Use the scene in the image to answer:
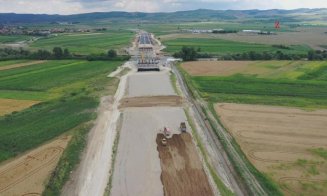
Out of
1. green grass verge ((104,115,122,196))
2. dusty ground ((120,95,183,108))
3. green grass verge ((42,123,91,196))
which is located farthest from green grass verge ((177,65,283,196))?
green grass verge ((42,123,91,196))

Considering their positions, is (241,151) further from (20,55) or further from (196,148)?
(20,55)

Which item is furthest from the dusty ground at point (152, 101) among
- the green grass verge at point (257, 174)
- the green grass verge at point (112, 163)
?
the green grass verge at point (257, 174)

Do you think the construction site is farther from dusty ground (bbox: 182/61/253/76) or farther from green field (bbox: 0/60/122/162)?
dusty ground (bbox: 182/61/253/76)

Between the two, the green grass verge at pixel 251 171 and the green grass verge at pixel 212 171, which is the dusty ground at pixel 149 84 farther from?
the green grass verge at pixel 251 171

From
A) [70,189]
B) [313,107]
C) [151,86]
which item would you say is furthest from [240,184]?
[151,86]

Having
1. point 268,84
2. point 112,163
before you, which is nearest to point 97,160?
point 112,163
